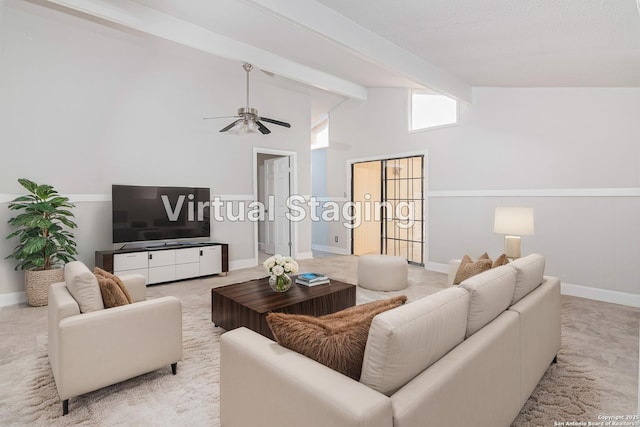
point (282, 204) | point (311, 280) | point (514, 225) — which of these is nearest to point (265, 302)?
point (311, 280)

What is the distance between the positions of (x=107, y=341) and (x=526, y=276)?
2.49 meters

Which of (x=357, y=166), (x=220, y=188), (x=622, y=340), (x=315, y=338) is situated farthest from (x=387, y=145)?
(x=315, y=338)

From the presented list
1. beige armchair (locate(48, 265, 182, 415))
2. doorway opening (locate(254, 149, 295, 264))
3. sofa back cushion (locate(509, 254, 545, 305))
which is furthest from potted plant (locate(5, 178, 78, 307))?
sofa back cushion (locate(509, 254, 545, 305))

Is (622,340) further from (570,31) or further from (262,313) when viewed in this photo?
(262,313)

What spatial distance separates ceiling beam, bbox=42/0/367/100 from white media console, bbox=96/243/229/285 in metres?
2.65

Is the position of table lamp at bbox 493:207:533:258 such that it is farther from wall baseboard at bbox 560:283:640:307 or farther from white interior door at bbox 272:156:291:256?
white interior door at bbox 272:156:291:256

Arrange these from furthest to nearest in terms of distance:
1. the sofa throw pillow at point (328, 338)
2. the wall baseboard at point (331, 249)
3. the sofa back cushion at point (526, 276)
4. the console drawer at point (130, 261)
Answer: the wall baseboard at point (331, 249) → the console drawer at point (130, 261) → the sofa back cushion at point (526, 276) → the sofa throw pillow at point (328, 338)

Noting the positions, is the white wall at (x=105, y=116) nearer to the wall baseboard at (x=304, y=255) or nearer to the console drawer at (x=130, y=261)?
the console drawer at (x=130, y=261)

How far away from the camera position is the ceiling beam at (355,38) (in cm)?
265

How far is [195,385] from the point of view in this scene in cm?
218

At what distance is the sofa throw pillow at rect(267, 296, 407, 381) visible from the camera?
1.23 m

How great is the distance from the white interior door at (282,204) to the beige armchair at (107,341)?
4.48 m

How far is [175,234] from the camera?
4941 millimetres

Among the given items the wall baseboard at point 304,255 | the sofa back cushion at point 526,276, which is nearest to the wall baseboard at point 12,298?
the wall baseboard at point 304,255
